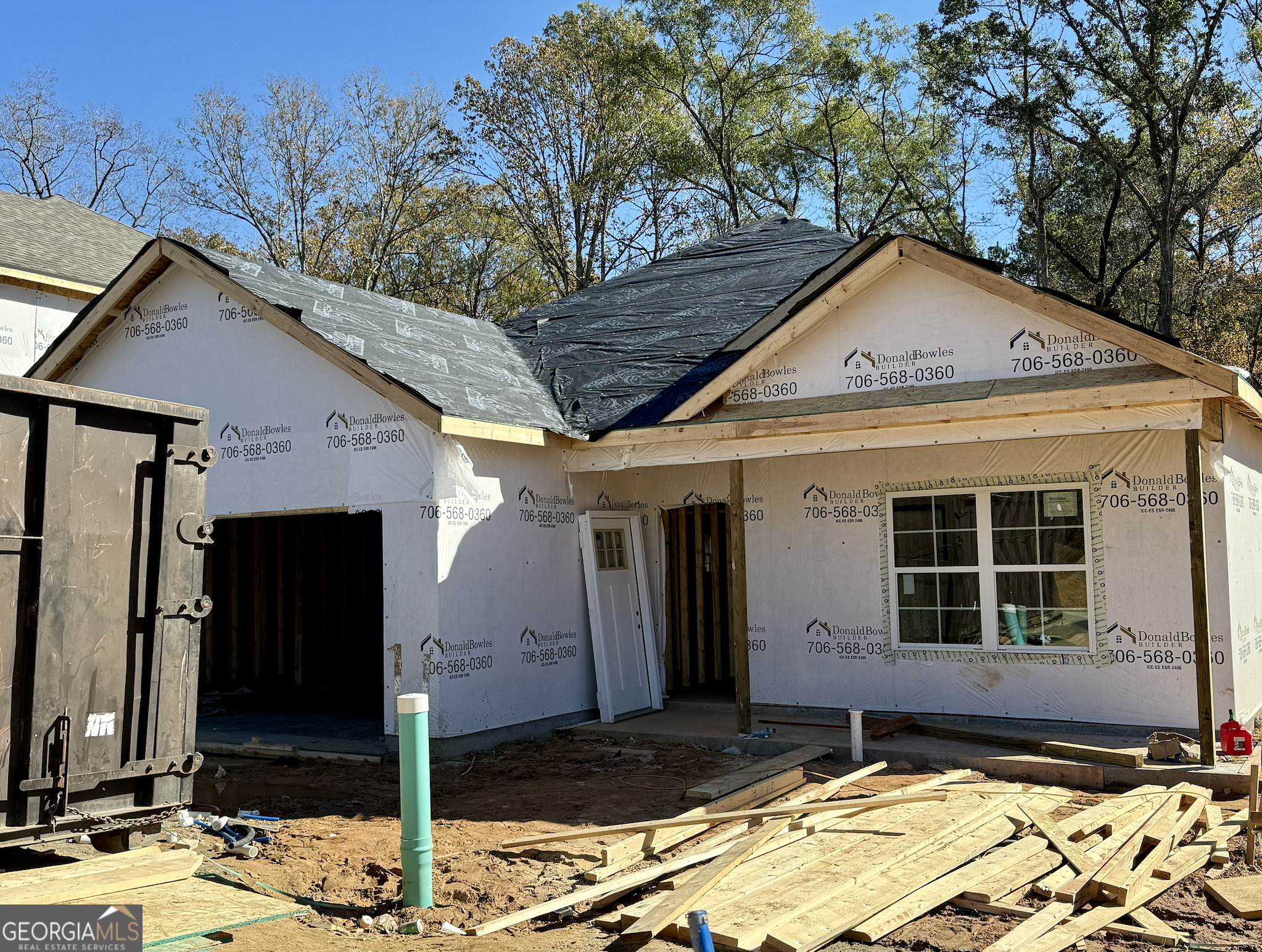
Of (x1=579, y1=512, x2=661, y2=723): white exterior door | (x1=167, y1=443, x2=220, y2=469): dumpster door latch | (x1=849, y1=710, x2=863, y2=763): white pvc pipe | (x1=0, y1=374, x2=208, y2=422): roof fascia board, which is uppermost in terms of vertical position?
(x1=0, y1=374, x2=208, y2=422): roof fascia board

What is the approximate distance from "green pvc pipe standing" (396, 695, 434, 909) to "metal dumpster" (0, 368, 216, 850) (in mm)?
1033

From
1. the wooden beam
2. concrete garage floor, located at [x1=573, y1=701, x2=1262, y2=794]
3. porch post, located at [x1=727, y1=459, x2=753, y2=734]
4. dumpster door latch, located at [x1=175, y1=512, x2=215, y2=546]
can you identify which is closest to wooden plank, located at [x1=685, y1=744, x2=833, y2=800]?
concrete garage floor, located at [x1=573, y1=701, x2=1262, y2=794]

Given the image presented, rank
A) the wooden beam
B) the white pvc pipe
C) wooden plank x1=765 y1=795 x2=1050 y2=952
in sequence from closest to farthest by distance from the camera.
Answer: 1. wooden plank x1=765 y1=795 x2=1050 y2=952
2. the white pvc pipe
3. the wooden beam

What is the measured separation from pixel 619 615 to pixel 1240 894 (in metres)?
7.70

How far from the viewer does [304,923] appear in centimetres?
531

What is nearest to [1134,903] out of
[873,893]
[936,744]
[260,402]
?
[873,893]

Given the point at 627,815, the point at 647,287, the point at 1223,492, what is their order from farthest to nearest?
the point at 647,287
the point at 1223,492
the point at 627,815

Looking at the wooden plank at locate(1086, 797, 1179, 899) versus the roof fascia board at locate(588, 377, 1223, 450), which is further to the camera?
the roof fascia board at locate(588, 377, 1223, 450)

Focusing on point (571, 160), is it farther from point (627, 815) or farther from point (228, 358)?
point (627, 815)

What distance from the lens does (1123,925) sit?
204 inches

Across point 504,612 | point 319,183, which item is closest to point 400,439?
point 504,612

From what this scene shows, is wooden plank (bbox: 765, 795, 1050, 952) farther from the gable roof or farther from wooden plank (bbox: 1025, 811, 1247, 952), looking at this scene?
the gable roof

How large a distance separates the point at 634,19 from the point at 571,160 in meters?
4.76

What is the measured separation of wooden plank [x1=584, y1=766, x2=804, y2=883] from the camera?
20.6 feet
